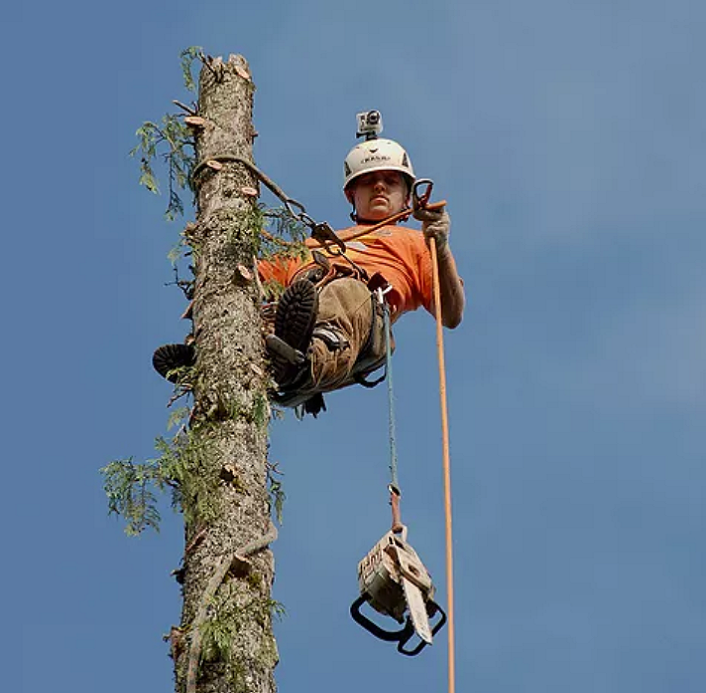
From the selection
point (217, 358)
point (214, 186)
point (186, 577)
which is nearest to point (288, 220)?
point (214, 186)

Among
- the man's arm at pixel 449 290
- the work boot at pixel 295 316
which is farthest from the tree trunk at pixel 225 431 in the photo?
the man's arm at pixel 449 290

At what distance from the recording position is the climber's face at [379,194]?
7641mm

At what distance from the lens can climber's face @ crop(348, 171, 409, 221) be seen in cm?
764

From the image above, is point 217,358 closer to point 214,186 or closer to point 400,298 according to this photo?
point 214,186

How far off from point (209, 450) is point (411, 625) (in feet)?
2.87

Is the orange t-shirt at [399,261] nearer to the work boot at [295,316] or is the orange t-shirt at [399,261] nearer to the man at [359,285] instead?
the man at [359,285]

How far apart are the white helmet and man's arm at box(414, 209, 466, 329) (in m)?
0.90

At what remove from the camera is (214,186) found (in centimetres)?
560

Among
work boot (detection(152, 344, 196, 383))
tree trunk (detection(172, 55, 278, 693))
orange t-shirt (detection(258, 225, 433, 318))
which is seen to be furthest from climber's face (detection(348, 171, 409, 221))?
work boot (detection(152, 344, 196, 383))

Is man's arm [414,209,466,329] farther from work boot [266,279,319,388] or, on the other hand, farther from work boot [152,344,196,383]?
work boot [152,344,196,383]

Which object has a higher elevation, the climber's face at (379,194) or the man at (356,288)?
the climber's face at (379,194)

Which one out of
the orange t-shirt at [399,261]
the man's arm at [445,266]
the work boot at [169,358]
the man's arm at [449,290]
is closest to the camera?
the work boot at [169,358]

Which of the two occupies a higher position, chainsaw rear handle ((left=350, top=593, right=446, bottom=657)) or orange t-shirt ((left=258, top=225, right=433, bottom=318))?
orange t-shirt ((left=258, top=225, right=433, bottom=318))

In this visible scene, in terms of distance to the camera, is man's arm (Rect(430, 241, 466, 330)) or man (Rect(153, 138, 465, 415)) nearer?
man (Rect(153, 138, 465, 415))
